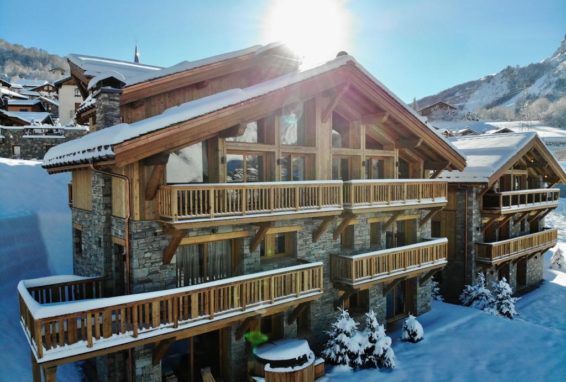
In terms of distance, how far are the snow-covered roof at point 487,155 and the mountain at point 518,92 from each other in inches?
3625

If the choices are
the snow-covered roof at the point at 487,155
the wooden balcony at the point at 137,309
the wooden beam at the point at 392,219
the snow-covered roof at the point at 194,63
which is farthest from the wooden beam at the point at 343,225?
the snow-covered roof at the point at 487,155

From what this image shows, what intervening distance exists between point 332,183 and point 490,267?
14.4 meters

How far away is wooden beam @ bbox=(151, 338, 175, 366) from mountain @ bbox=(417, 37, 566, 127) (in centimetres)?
11415

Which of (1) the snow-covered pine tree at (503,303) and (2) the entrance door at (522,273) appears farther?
(2) the entrance door at (522,273)

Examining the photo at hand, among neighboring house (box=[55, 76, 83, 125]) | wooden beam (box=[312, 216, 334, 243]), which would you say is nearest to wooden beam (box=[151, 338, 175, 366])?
wooden beam (box=[312, 216, 334, 243])

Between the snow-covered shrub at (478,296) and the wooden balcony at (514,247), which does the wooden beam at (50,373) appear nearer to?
the snow-covered shrub at (478,296)

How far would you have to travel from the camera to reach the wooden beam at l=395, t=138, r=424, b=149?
1633cm

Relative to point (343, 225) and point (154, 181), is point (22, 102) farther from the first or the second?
point (343, 225)

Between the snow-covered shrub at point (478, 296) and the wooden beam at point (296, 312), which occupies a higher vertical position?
the wooden beam at point (296, 312)

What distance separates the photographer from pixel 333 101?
46.8 feet

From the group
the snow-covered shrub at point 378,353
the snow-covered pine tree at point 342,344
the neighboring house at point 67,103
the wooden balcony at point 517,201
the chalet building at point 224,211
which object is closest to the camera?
the chalet building at point 224,211

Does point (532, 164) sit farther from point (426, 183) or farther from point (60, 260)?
point (60, 260)

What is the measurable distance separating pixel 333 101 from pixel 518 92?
14944cm

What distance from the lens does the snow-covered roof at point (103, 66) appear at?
46.9ft
